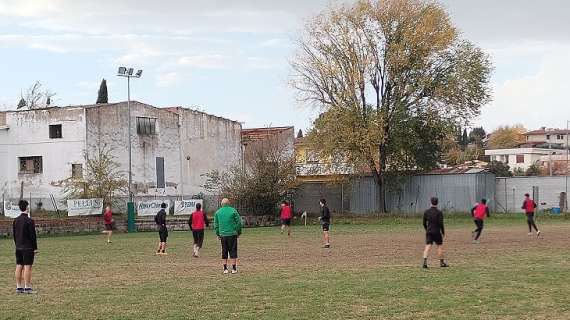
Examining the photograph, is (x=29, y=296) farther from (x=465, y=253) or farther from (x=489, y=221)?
(x=489, y=221)

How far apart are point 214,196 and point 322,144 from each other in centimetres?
1069

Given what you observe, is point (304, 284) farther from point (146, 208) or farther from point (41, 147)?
point (41, 147)

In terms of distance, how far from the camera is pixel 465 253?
24672mm

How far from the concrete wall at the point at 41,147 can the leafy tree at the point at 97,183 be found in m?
2.09

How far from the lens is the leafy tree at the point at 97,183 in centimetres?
5050

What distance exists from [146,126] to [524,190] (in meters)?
28.4

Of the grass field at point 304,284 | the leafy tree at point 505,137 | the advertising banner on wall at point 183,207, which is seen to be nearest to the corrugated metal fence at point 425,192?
the advertising banner on wall at point 183,207

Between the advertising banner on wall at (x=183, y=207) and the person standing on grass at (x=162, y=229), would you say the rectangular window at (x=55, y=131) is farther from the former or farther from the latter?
the person standing on grass at (x=162, y=229)

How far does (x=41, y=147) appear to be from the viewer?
5559 centimetres

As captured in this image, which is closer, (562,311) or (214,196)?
(562,311)

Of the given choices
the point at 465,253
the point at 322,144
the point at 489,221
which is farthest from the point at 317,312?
the point at 322,144

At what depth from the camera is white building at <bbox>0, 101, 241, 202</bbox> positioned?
5453 centimetres

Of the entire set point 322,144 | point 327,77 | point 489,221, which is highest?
point 327,77

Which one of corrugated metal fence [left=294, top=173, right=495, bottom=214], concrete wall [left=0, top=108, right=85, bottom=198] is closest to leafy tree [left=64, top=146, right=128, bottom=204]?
concrete wall [left=0, top=108, right=85, bottom=198]
